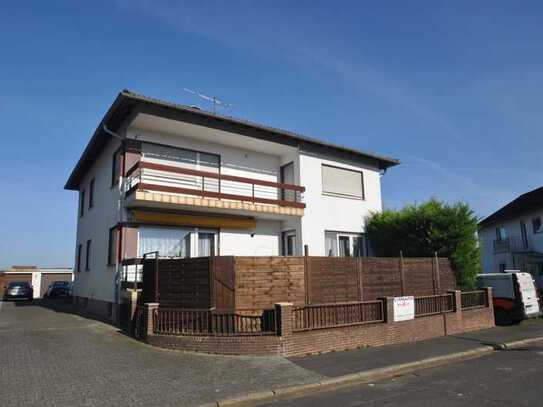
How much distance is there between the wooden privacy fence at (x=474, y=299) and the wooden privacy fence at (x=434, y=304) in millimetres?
795

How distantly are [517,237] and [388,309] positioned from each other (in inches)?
924

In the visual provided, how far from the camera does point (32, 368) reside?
7941mm

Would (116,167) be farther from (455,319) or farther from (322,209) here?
(455,319)

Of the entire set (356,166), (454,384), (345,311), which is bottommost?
(454,384)

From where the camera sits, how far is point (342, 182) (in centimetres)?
1802

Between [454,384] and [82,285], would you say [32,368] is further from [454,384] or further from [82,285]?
[82,285]

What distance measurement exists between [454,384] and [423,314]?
16.7 feet

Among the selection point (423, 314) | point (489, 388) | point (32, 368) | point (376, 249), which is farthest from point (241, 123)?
point (489, 388)

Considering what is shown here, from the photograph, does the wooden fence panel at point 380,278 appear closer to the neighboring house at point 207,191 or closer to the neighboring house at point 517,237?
the neighboring house at point 207,191

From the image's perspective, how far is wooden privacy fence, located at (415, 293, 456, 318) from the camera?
1227 cm

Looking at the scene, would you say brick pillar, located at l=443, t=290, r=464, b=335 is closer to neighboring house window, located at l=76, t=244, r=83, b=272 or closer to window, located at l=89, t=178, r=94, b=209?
window, located at l=89, t=178, r=94, b=209

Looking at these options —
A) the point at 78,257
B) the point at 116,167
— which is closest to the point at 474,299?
the point at 116,167

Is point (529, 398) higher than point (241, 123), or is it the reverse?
point (241, 123)

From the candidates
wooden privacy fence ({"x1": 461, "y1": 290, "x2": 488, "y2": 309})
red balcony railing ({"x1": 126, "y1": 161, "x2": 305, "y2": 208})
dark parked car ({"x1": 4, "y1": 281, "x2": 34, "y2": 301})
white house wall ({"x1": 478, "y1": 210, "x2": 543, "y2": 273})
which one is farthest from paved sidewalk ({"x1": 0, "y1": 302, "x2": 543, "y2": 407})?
white house wall ({"x1": 478, "y1": 210, "x2": 543, "y2": 273})
